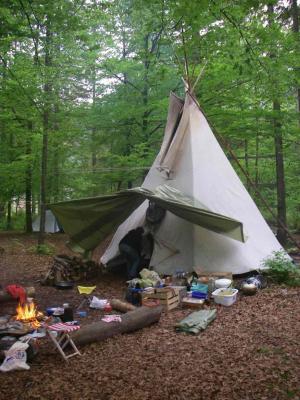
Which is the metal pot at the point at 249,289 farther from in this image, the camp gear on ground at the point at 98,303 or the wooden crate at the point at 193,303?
the camp gear on ground at the point at 98,303

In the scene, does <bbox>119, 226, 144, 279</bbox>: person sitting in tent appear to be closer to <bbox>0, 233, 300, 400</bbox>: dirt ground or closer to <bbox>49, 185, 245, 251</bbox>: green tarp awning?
<bbox>49, 185, 245, 251</bbox>: green tarp awning

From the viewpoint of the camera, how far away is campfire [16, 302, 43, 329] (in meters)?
5.32

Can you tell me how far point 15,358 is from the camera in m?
4.00

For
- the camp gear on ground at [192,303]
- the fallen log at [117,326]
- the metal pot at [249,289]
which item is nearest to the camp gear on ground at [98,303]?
the fallen log at [117,326]

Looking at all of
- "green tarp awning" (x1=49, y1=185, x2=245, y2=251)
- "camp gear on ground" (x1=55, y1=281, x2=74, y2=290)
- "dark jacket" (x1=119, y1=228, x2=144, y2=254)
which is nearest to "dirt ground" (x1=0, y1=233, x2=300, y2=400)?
"camp gear on ground" (x1=55, y1=281, x2=74, y2=290)

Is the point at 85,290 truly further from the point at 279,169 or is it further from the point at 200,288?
the point at 279,169

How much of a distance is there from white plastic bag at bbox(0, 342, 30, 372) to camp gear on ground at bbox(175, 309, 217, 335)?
2.02 meters

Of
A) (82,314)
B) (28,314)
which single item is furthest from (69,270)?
(28,314)

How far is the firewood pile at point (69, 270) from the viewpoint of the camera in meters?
7.80

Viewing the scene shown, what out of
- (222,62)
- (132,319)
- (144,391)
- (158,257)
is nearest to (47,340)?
(132,319)

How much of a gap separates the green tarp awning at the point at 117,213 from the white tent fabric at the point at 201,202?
47 cm

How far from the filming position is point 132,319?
5086 millimetres

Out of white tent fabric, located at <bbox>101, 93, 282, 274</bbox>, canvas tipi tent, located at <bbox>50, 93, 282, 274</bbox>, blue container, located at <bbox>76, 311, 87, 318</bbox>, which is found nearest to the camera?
blue container, located at <bbox>76, 311, 87, 318</bbox>

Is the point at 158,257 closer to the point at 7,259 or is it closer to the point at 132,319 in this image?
the point at 132,319
